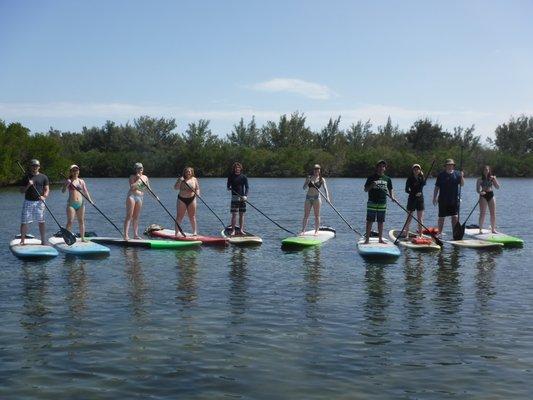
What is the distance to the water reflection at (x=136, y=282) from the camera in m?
10.0

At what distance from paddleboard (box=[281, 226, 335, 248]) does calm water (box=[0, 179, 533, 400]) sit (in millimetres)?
1459

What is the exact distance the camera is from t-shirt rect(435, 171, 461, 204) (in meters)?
16.7

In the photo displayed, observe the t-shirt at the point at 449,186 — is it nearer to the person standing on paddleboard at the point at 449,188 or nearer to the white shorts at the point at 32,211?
the person standing on paddleboard at the point at 449,188

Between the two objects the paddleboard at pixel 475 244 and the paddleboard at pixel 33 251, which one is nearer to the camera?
the paddleboard at pixel 33 251

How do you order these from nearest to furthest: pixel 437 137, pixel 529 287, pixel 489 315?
1. pixel 489 315
2. pixel 529 287
3. pixel 437 137

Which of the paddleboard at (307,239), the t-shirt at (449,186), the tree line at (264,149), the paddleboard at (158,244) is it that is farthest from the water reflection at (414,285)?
the tree line at (264,149)

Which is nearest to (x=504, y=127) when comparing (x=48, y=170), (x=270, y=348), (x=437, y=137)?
(x=437, y=137)

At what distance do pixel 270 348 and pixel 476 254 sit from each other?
9358 millimetres

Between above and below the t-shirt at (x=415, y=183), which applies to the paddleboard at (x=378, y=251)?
below

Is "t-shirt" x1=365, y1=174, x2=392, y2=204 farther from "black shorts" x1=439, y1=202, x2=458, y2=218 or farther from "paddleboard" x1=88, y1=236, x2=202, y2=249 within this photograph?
"paddleboard" x1=88, y1=236, x2=202, y2=249

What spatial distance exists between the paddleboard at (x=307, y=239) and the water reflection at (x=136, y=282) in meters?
3.72

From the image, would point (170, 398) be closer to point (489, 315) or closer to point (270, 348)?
point (270, 348)

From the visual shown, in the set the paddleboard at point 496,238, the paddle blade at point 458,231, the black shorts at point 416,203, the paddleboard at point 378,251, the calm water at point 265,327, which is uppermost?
the black shorts at point 416,203

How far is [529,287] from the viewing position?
11969 mm
